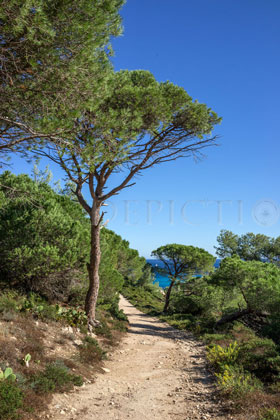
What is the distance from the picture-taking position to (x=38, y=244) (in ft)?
31.9

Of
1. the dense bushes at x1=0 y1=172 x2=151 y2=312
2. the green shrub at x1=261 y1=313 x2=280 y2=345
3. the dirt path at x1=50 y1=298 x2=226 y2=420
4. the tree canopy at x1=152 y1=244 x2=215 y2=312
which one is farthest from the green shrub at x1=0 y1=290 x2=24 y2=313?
the tree canopy at x1=152 y1=244 x2=215 y2=312

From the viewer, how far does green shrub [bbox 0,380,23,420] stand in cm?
400

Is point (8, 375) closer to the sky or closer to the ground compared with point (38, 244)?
closer to the ground

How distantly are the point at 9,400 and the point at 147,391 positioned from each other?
3181 mm

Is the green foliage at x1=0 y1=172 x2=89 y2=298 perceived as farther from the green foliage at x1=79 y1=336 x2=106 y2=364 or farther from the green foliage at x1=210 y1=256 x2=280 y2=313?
the green foliage at x1=210 y1=256 x2=280 y2=313

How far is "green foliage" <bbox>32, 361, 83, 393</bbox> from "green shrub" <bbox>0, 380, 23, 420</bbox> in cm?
62

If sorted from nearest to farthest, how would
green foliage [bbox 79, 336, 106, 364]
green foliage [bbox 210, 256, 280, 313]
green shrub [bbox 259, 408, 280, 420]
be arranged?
green shrub [bbox 259, 408, 280, 420], green foliage [bbox 79, 336, 106, 364], green foliage [bbox 210, 256, 280, 313]

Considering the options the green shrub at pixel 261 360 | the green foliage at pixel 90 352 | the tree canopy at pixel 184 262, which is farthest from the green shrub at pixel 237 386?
the tree canopy at pixel 184 262

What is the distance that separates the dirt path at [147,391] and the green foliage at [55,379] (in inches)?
8.3

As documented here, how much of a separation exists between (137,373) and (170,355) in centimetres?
237

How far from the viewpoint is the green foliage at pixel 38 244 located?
9.38m

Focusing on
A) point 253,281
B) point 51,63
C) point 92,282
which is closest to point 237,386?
point 92,282

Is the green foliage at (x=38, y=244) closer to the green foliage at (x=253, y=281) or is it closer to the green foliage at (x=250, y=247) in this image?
the green foliage at (x=253, y=281)

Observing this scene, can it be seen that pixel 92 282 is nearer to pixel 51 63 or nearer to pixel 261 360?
pixel 261 360
